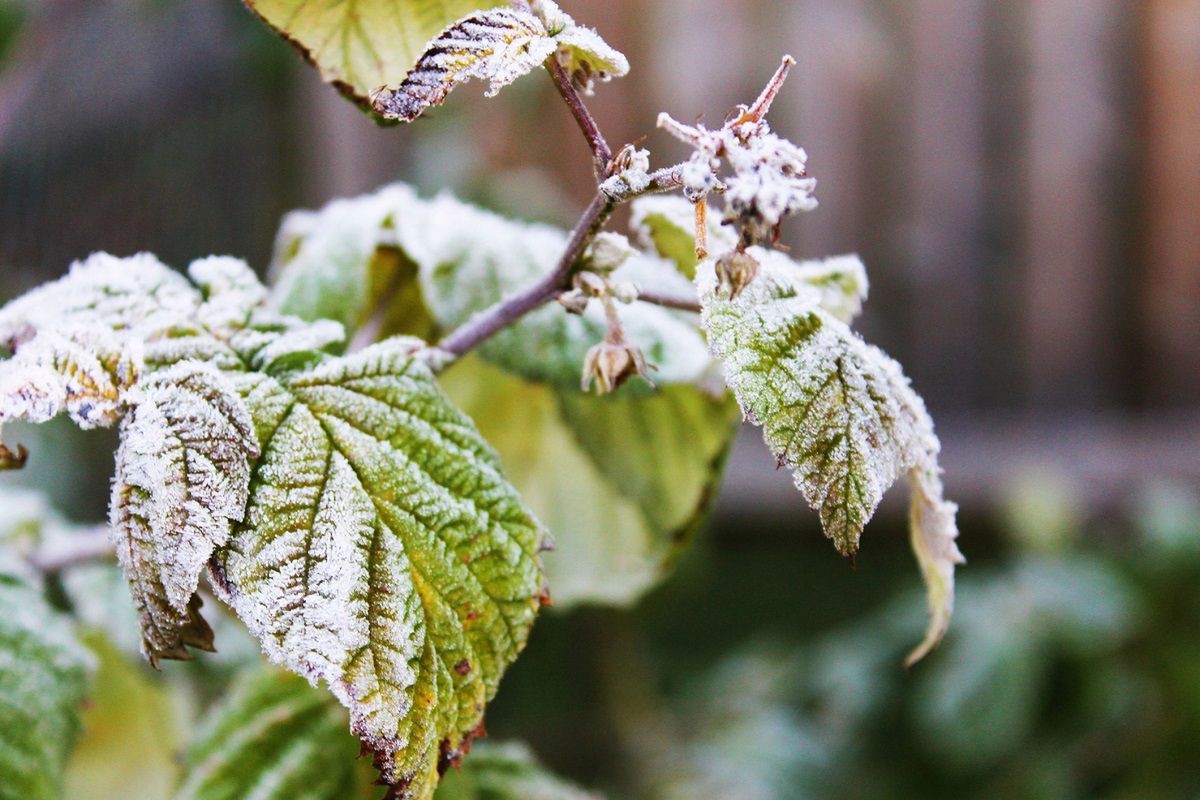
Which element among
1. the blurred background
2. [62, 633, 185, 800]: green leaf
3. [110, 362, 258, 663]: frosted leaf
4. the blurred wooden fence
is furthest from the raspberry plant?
the blurred wooden fence

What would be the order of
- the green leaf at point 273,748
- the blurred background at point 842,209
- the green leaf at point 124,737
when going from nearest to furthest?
the green leaf at point 273,748 → the green leaf at point 124,737 → the blurred background at point 842,209

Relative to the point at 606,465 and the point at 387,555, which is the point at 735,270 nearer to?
the point at 387,555

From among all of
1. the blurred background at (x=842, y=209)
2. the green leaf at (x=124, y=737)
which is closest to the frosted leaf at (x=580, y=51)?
the green leaf at (x=124, y=737)

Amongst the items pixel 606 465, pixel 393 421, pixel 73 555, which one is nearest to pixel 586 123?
pixel 393 421

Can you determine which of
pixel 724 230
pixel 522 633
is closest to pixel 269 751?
pixel 522 633

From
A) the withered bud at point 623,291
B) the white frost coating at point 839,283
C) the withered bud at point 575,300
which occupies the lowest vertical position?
the white frost coating at point 839,283

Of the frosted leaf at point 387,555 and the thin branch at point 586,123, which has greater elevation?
the thin branch at point 586,123

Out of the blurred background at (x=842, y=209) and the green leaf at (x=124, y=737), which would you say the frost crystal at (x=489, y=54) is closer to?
the green leaf at (x=124, y=737)
